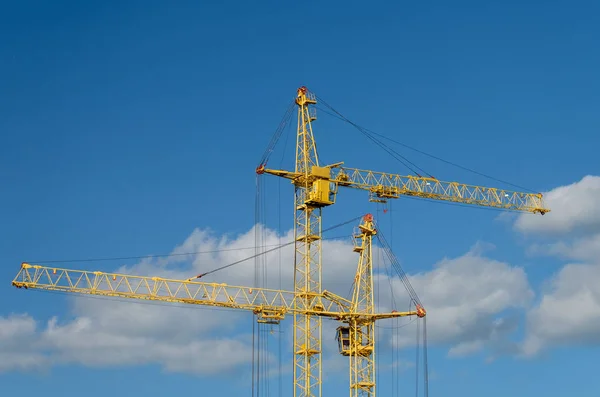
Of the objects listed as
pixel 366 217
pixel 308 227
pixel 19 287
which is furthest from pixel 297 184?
pixel 19 287

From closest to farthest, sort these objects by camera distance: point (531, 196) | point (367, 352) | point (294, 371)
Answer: point (294, 371), point (367, 352), point (531, 196)

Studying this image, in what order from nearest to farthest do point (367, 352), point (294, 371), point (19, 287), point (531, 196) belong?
point (19, 287) < point (294, 371) < point (367, 352) < point (531, 196)

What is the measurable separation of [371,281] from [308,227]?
17.0m

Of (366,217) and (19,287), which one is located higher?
(366,217)

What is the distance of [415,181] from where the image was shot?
168m

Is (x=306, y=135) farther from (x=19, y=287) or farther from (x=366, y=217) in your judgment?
(x=19, y=287)

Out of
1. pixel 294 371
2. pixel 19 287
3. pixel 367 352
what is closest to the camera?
pixel 19 287

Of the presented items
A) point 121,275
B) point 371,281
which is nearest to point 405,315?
point 371,281

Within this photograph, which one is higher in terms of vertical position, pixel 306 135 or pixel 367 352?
pixel 306 135

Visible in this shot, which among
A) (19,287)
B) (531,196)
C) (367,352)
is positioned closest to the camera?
(19,287)

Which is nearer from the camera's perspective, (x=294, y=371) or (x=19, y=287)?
(x=19, y=287)

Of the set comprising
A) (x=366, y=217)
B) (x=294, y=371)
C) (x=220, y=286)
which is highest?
(x=366, y=217)

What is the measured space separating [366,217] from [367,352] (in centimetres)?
1872

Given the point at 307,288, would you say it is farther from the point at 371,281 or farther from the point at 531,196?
the point at 531,196
